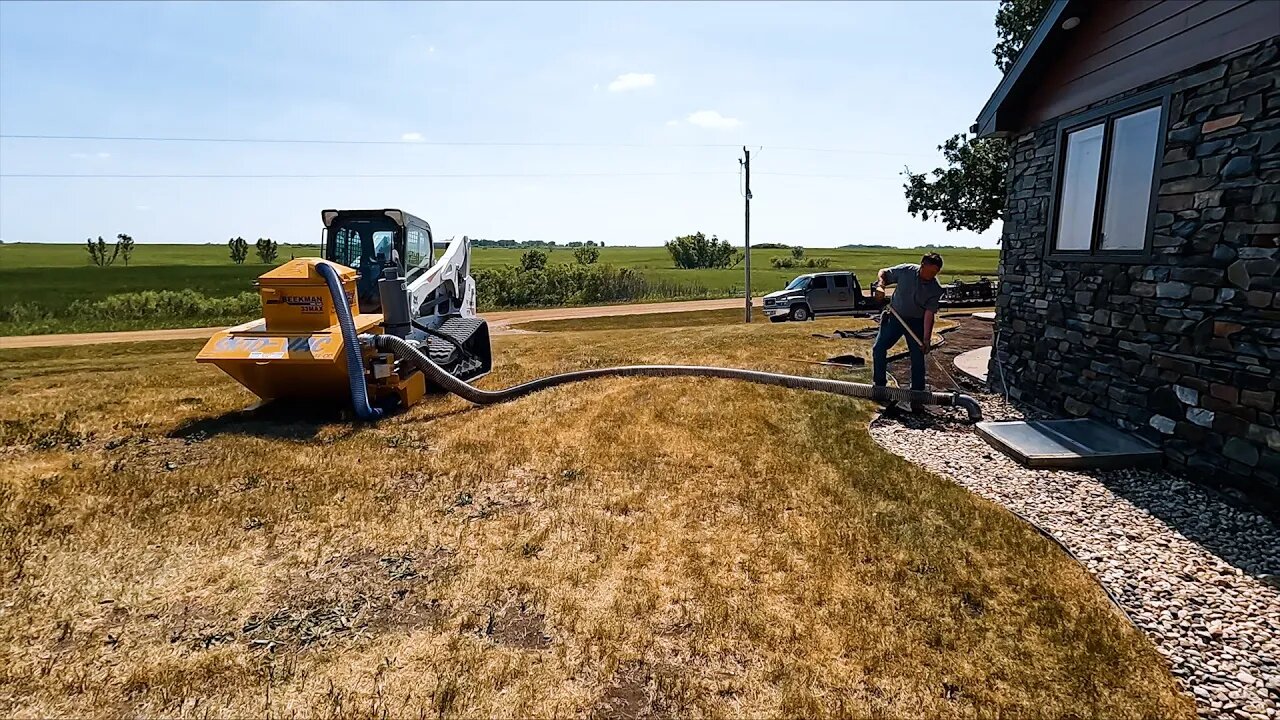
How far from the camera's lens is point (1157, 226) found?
5.46 m

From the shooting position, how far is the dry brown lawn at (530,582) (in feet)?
9.32

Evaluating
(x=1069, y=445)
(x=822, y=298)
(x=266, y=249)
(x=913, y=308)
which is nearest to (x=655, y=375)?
(x=913, y=308)

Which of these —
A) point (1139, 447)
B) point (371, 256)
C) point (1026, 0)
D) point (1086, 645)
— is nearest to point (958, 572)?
point (1086, 645)

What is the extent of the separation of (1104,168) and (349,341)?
814 cm

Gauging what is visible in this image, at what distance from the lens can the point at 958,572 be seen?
384 centimetres

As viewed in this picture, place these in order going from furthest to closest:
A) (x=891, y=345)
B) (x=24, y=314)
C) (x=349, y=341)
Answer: (x=24, y=314) → (x=891, y=345) → (x=349, y=341)

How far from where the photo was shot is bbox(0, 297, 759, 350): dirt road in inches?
731

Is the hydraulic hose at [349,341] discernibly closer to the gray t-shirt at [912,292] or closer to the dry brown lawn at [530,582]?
the dry brown lawn at [530,582]

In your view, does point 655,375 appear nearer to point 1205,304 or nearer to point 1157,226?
point 1157,226

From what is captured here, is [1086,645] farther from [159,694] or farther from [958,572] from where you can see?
[159,694]

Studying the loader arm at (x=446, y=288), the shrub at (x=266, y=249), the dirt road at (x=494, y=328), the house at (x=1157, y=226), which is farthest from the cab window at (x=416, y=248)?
the shrub at (x=266, y=249)

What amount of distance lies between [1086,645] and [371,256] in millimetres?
9017

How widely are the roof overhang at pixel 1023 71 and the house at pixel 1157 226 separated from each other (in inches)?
0.8

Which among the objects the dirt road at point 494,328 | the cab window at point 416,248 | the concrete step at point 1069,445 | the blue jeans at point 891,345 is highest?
the cab window at point 416,248
